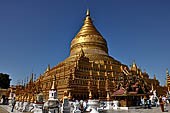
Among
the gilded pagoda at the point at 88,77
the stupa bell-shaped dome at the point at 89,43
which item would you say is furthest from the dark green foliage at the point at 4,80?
the stupa bell-shaped dome at the point at 89,43

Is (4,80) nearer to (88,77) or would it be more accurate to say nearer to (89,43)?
(89,43)

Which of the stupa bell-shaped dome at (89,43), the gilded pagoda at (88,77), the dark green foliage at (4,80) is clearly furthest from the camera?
the dark green foliage at (4,80)

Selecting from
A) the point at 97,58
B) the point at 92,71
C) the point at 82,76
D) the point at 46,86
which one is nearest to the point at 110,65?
the point at 97,58

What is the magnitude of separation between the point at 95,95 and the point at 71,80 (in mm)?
5597

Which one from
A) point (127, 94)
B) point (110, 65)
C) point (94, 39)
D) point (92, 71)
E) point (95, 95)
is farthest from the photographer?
point (94, 39)

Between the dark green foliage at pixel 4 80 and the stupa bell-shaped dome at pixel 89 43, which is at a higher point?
the stupa bell-shaped dome at pixel 89 43

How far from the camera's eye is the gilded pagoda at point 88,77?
70.7 feet

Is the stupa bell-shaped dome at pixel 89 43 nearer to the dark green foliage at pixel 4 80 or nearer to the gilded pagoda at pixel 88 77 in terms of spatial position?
the gilded pagoda at pixel 88 77

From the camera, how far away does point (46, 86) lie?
1176 inches

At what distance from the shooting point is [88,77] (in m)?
27.3

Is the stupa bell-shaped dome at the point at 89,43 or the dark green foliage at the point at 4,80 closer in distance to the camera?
the stupa bell-shaped dome at the point at 89,43

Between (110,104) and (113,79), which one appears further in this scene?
(113,79)

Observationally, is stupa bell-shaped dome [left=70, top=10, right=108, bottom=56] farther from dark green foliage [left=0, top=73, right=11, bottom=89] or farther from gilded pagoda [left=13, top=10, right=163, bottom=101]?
dark green foliage [left=0, top=73, right=11, bottom=89]

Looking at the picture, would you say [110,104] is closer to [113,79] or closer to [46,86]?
[113,79]
